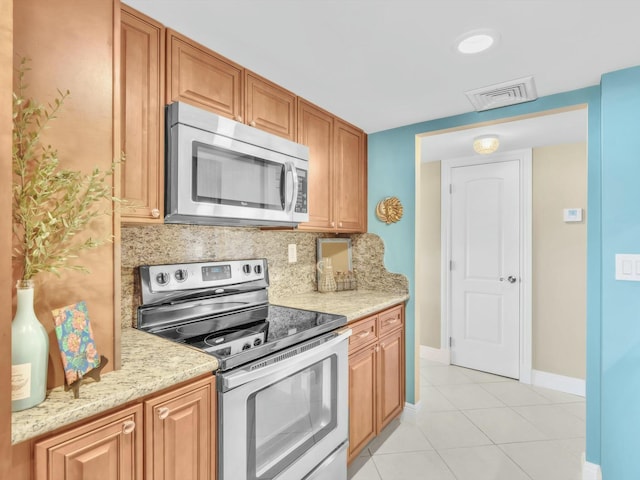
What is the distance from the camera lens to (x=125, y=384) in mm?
→ 987

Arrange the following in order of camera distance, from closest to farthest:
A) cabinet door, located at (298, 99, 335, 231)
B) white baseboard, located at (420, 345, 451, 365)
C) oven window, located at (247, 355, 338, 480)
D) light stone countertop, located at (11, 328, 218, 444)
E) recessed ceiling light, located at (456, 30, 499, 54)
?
light stone countertop, located at (11, 328, 218, 444) < oven window, located at (247, 355, 338, 480) < recessed ceiling light, located at (456, 30, 499, 54) < cabinet door, located at (298, 99, 335, 231) < white baseboard, located at (420, 345, 451, 365)

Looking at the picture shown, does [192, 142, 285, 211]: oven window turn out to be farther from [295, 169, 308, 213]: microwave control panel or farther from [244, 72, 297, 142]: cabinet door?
[244, 72, 297, 142]: cabinet door

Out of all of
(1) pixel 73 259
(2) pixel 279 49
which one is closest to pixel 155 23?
(2) pixel 279 49

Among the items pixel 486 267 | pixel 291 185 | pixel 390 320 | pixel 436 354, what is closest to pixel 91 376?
pixel 291 185

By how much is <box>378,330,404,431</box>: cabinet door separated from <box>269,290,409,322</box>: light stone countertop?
24cm

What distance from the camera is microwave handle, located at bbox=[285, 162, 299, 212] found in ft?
6.03

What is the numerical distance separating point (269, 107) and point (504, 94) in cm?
136

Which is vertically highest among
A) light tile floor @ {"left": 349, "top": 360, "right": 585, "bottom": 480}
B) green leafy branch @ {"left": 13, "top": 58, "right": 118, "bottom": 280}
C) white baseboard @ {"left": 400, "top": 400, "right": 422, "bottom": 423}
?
green leafy branch @ {"left": 13, "top": 58, "right": 118, "bottom": 280}

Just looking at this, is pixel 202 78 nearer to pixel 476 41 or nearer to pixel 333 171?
pixel 333 171

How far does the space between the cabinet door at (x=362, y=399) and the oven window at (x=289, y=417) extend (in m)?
0.24

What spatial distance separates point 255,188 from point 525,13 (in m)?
1.29

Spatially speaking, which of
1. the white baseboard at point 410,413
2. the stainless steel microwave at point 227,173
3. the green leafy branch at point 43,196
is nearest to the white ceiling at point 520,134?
the stainless steel microwave at point 227,173

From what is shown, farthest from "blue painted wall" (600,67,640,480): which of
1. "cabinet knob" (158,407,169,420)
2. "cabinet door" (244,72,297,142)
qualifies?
"cabinet knob" (158,407,169,420)

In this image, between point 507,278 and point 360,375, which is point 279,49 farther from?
point 507,278
